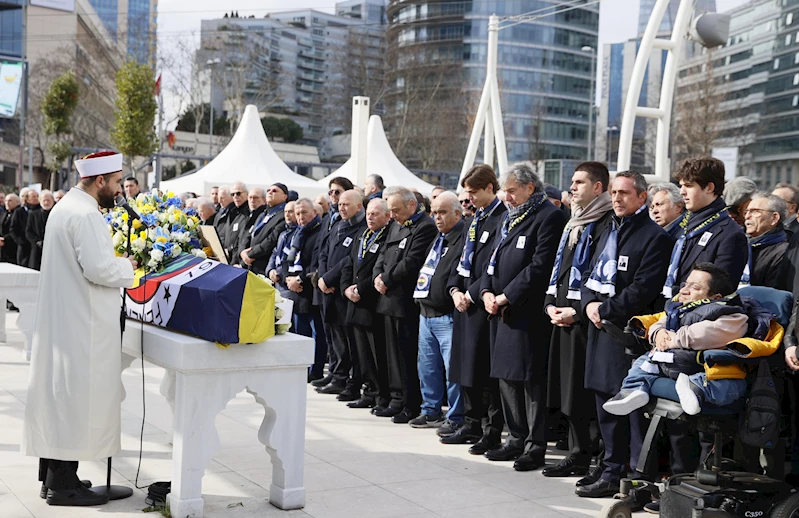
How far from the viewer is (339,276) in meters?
9.14

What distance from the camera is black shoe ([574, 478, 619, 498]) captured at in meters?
5.95

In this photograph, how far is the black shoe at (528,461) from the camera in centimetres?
663

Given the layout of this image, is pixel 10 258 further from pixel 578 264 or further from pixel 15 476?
pixel 578 264

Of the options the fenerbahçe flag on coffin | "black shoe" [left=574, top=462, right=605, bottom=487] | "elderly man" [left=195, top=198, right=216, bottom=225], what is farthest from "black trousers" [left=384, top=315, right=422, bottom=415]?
"elderly man" [left=195, top=198, right=216, bottom=225]

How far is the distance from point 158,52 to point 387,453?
49620 mm

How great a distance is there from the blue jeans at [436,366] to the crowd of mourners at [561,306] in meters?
0.01

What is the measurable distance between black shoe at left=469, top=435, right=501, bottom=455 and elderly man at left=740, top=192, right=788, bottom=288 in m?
2.21

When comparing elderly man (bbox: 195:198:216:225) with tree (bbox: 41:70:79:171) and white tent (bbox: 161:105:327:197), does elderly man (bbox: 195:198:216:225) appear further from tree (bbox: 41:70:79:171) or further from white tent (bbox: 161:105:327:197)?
tree (bbox: 41:70:79:171)

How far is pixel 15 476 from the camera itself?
20.0ft

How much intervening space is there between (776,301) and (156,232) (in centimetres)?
369

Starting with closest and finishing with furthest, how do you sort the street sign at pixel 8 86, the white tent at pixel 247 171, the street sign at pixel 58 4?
the white tent at pixel 247 171, the street sign at pixel 8 86, the street sign at pixel 58 4

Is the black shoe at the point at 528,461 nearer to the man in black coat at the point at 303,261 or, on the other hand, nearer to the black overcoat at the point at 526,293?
the black overcoat at the point at 526,293

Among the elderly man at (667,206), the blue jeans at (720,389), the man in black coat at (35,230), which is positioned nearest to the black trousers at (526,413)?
the elderly man at (667,206)

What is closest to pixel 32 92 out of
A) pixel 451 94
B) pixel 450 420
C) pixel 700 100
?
pixel 451 94
